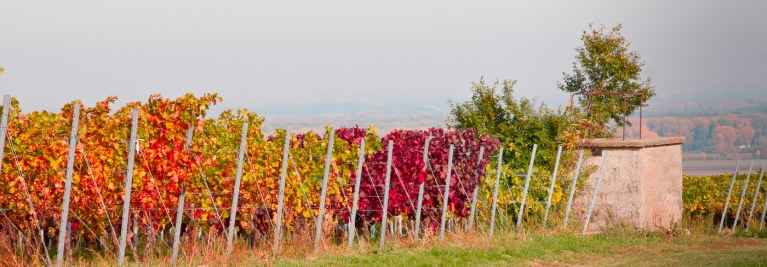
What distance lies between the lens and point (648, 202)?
1952cm

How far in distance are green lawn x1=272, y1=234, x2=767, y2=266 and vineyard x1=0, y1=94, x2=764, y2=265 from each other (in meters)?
0.97

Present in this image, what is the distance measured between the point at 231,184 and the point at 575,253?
5318 millimetres

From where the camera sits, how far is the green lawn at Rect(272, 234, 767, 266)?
1301 centimetres

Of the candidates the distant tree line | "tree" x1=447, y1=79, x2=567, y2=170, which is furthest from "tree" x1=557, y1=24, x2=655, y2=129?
the distant tree line

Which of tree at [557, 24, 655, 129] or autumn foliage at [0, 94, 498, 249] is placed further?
tree at [557, 24, 655, 129]

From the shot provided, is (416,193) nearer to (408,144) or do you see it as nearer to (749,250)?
(408,144)

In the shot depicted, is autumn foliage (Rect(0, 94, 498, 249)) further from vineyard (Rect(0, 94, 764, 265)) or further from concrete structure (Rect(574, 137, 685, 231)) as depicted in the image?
concrete structure (Rect(574, 137, 685, 231))

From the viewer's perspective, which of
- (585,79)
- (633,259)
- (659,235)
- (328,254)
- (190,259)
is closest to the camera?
(190,259)

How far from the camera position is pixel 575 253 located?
15.2 m

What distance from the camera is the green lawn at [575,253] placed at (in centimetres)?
1301

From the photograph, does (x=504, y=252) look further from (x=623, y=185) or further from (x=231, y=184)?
(x=623, y=185)

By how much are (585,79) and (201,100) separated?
19.8m

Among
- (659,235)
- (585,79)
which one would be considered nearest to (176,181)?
(659,235)

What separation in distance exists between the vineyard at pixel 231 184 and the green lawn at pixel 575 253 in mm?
971
